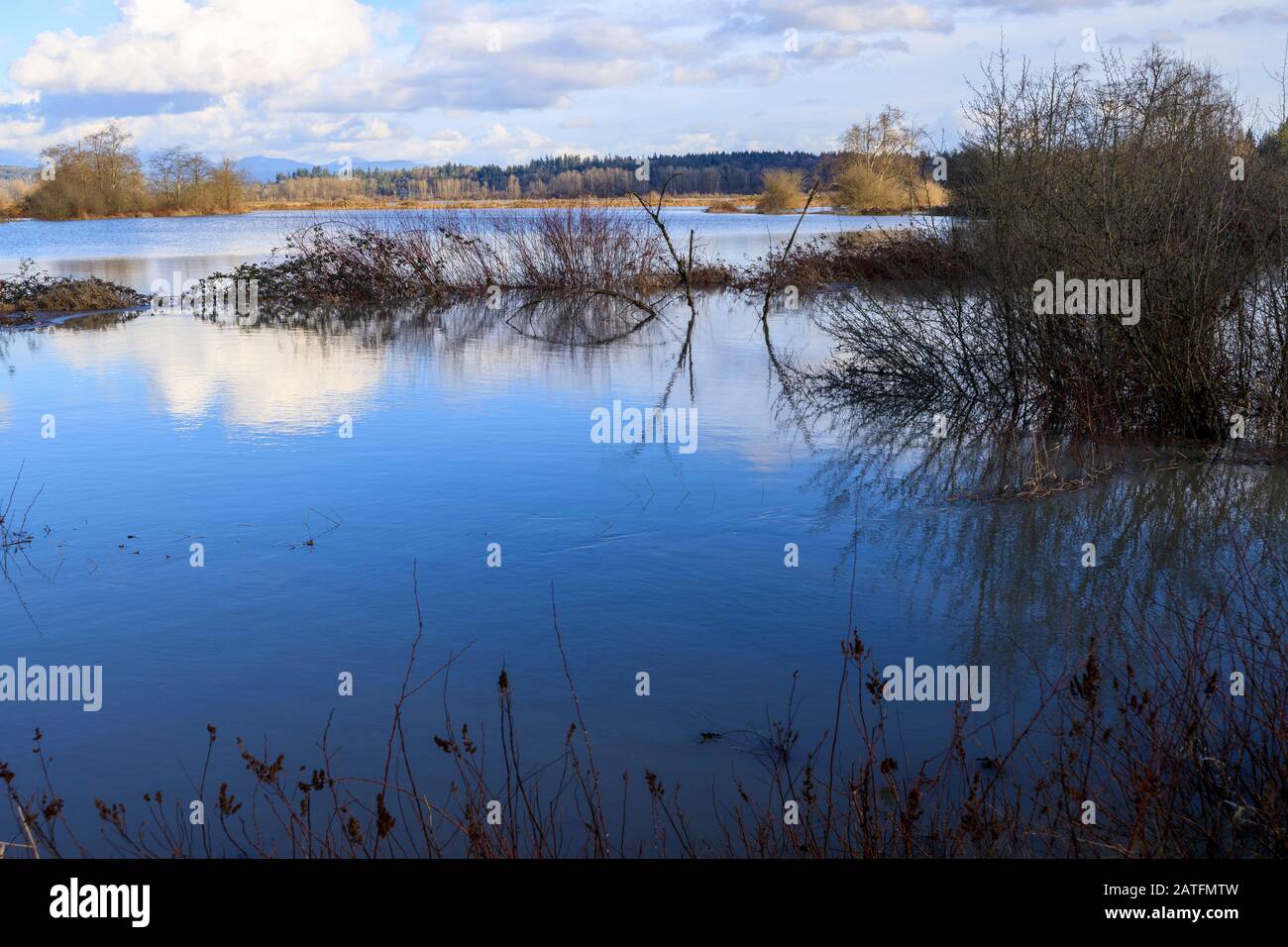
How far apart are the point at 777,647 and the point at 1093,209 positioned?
614cm

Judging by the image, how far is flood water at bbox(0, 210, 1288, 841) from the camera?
5340mm

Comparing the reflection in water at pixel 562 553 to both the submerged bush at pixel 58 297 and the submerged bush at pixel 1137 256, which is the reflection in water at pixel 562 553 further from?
the submerged bush at pixel 58 297

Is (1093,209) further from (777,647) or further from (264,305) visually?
(264,305)

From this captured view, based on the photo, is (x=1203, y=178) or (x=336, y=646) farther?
(x=1203, y=178)

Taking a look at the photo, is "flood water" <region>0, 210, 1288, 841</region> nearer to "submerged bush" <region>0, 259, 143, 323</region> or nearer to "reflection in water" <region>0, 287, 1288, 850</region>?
"reflection in water" <region>0, 287, 1288, 850</region>

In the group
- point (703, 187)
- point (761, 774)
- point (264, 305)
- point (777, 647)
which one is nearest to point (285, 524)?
point (777, 647)

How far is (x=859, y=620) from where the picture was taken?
6.47 meters

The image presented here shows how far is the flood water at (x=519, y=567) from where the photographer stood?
534cm

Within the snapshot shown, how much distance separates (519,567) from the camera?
24.1 ft

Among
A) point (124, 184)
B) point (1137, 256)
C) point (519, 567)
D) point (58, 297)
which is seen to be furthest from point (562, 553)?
point (124, 184)

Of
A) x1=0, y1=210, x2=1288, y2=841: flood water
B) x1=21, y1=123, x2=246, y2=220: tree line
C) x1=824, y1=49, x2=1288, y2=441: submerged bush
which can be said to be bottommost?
x1=0, y1=210, x2=1288, y2=841: flood water

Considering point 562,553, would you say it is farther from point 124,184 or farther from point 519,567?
point 124,184

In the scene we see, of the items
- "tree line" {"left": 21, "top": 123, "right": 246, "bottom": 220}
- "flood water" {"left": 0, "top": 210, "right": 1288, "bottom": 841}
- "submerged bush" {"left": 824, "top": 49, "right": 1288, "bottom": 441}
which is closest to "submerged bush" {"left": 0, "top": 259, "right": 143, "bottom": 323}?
"flood water" {"left": 0, "top": 210, "right": 1288, "bottom": 841}
